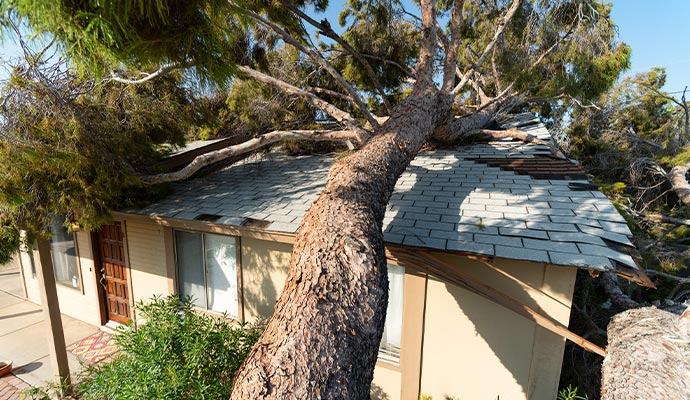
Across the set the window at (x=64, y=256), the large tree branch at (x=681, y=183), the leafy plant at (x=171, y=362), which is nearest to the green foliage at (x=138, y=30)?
the leafy plant at (x=171, y=362)

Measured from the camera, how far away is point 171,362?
3.11m

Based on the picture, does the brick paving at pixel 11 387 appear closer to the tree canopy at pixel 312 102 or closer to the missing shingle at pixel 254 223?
the tree canopy at pixel 312 102

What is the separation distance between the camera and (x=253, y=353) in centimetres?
159

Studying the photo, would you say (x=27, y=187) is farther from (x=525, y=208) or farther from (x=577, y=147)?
(x=577, y=147)

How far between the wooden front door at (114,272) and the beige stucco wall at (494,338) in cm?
644

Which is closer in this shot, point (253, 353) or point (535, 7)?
point (253, 353)

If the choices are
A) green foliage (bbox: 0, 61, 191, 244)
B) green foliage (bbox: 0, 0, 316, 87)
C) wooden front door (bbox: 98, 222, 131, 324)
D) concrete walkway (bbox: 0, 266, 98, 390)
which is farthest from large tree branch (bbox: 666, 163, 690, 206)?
concrete walkway (bbox: 0, 266, 98, 390)

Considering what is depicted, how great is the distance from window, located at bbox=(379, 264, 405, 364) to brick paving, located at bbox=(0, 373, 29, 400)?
5890mm

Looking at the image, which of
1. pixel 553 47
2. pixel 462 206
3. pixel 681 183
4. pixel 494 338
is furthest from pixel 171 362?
pixel 681 183

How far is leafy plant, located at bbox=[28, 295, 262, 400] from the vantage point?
9.16 ft

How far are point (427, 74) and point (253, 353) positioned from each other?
5.19 metres

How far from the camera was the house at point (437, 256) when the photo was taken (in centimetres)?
326

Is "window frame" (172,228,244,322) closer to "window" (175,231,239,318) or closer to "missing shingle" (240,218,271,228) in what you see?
"window" (175,231,239,318)

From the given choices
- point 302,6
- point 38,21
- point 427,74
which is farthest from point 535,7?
point 38,21
